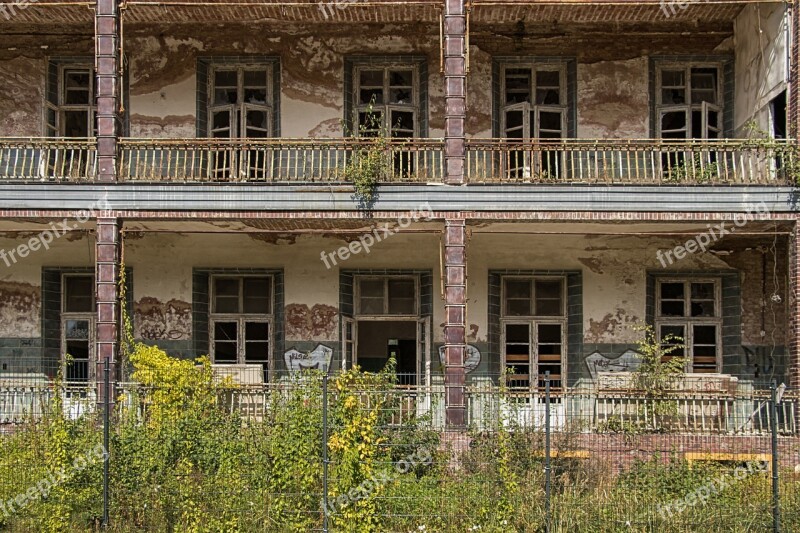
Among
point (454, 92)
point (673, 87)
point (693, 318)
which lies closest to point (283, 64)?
point (454, 92)

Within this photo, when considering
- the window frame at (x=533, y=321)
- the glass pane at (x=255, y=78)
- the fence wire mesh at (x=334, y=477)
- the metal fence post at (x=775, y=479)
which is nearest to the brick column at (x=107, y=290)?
the fence wire mesh at (x=334, y=477)

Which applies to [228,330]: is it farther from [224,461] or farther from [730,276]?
[730,276]

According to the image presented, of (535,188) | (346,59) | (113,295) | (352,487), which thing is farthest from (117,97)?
(352,487)

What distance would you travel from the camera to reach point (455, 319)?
1366 cm

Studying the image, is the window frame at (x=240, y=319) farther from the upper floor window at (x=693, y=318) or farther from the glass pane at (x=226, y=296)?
the upper floor window at (x=693, y=318)

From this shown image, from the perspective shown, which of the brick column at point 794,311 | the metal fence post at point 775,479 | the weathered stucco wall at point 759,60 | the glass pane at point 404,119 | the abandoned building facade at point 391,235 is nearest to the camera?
the metal fence post at point 775,479

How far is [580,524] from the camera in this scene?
32.6 ft

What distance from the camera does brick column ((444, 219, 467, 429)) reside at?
13.4 m

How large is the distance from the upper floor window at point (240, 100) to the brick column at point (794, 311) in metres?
8.96

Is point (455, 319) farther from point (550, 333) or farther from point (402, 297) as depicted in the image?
point (550, 333)

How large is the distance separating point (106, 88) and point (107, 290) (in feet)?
10.2

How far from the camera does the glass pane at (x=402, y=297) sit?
1691cm

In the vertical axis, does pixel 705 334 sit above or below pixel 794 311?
below

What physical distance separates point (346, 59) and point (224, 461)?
875 centimetres
